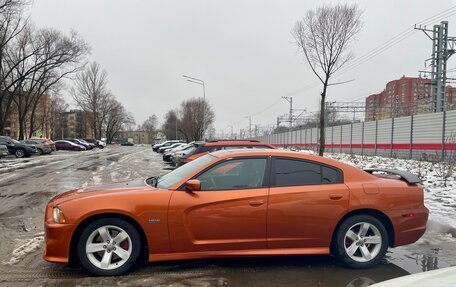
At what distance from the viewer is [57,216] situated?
13.4 ft

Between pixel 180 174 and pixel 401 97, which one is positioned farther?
pixel 401 97

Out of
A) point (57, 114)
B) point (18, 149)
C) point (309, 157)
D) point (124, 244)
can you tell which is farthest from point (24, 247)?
point (57, 114)

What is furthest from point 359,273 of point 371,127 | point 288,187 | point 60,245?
point 371,127

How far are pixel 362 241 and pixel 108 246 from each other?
3099 mm

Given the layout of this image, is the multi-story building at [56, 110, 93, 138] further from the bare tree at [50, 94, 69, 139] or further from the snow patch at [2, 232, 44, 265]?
the snow patch at [2, 232, 44, 265]

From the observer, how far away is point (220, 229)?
4230 mm

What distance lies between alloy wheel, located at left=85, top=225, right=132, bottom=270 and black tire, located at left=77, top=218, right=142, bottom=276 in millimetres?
26

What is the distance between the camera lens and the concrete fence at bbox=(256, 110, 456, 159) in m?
18.8

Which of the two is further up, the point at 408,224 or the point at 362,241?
the point at 408,224

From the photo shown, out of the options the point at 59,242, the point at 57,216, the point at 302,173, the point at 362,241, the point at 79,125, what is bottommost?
the point at 362,241

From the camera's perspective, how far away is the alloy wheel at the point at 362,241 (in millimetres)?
4543

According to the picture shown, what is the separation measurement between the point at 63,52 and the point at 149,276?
41814 mm

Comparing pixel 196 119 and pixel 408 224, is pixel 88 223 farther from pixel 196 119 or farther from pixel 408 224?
pixel 196 119

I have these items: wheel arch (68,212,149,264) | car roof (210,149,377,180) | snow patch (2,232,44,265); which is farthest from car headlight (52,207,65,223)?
car roof (210,149,377,180)
